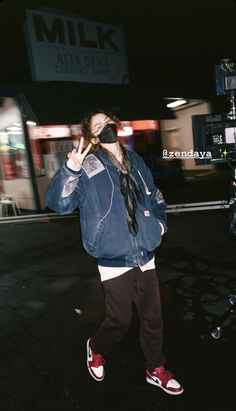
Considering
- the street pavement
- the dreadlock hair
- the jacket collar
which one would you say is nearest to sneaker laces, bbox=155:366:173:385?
the street pavement

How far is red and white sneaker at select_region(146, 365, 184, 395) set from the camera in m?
2.61

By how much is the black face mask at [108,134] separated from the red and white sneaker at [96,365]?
1555 mm

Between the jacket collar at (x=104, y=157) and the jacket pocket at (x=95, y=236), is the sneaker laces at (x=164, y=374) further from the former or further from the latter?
the jacket collar at (x=104, y=157)

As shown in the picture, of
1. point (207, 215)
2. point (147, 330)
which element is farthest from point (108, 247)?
point (207, 215)

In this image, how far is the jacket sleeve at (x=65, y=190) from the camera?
223 centimetres

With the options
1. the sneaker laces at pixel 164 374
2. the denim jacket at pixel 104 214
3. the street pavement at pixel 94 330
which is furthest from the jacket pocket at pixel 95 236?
the street pavement at pixel 94 330

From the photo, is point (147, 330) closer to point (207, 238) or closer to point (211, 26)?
point (207, 238)

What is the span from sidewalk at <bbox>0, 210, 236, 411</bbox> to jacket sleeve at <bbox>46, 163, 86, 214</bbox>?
1.41 metres

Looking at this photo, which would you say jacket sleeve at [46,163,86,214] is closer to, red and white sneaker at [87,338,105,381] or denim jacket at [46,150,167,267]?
denim jacket at [46,150,167,267]

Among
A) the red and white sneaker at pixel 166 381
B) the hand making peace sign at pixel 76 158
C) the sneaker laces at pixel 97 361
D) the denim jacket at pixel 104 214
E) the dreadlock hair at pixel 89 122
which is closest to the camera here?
the hand making peace sign at pixel 76 158

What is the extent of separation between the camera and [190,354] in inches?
122

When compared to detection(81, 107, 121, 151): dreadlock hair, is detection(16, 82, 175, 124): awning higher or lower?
higher

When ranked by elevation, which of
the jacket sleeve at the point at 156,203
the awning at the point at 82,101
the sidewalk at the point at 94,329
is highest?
the awning at the point at 82,101

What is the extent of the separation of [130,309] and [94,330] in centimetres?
124
